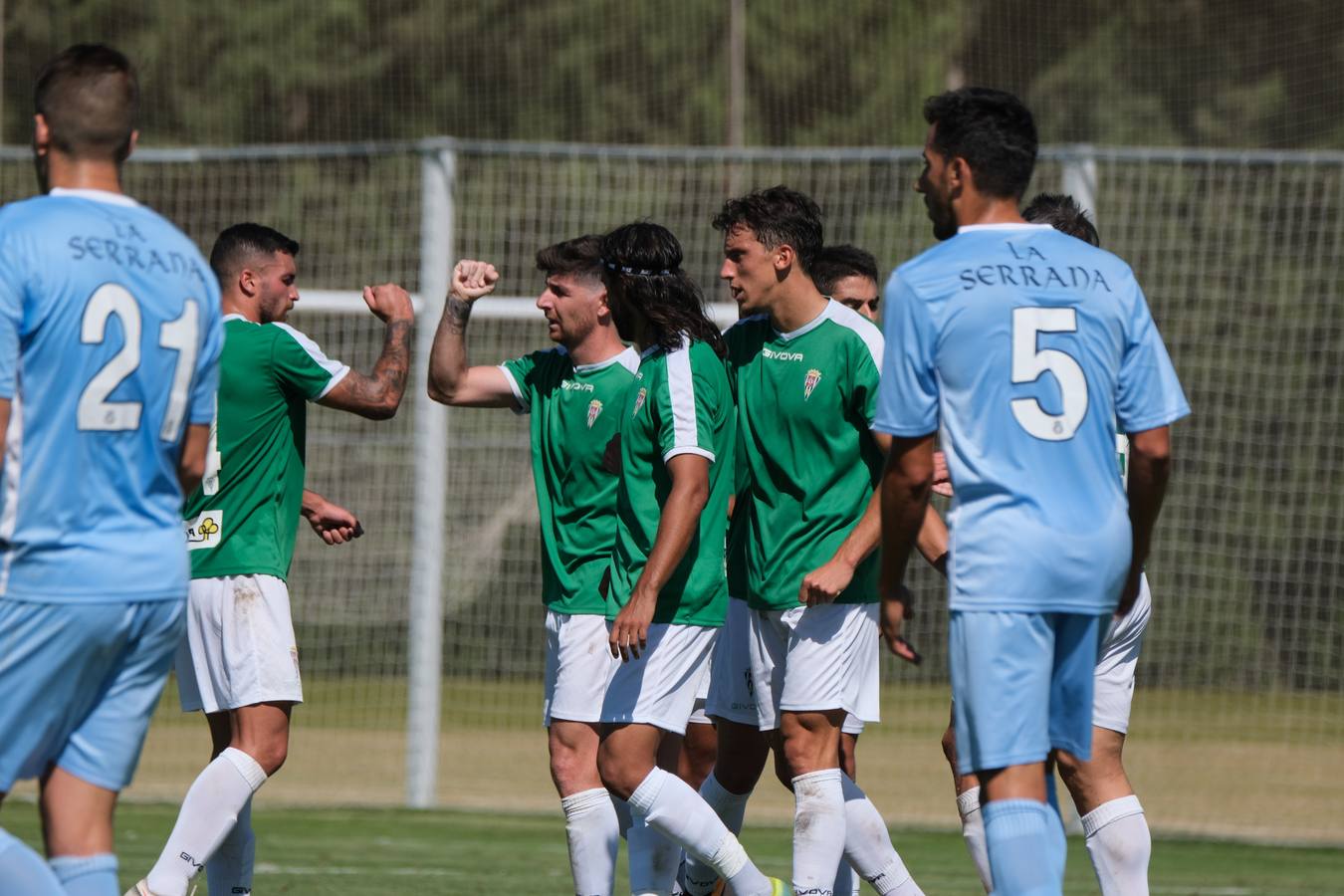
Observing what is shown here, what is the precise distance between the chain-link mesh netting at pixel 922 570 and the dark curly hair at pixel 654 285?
5.95 m

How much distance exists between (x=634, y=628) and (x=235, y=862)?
166 centimetres

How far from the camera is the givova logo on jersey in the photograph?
610 centimetres

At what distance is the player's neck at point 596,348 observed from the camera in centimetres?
614

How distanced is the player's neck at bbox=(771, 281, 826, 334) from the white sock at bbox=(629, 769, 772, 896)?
1.56 m

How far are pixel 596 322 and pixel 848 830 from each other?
6.16ft

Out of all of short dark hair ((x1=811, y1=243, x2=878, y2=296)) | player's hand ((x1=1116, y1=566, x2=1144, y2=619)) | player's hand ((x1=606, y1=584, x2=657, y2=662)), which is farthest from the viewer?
short dark hair ((x1=811, y1=243, x2=878, y2=296))

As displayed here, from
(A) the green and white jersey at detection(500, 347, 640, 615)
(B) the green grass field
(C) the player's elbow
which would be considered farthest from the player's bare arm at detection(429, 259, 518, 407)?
(B) the green grass field

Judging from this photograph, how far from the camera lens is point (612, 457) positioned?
598cm

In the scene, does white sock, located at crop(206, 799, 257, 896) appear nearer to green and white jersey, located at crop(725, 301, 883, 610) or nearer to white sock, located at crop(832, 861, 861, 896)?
green and white jersey, located at crop(725, 301, 883, 610)

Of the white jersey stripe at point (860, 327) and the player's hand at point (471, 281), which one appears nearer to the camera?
the white jersey stripe at point (860, 327)

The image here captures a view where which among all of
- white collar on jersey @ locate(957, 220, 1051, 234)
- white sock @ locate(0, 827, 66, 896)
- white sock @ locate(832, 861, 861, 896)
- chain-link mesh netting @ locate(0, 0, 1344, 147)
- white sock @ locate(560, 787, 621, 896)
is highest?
chain-link mesh netting @ locate(0, 0, 1344, 147)

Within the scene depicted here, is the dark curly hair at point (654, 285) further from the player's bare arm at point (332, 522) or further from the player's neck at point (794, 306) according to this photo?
the player's bare arm at point (332, 522)

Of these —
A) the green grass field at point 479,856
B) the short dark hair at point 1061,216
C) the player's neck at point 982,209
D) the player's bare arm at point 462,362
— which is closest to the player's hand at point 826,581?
the player's bare arm at point 462,362

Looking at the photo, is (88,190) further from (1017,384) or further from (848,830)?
(848,830)
